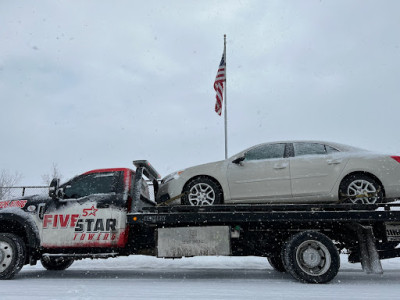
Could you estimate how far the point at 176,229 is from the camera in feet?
18.3

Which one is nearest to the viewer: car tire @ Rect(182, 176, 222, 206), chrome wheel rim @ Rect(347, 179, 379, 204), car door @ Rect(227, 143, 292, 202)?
chrome wheel rim @ Rect(347, 179, 379, 204)

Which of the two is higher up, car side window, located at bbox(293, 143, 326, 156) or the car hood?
car side window, located at bbox(293, 143, 326, 156)

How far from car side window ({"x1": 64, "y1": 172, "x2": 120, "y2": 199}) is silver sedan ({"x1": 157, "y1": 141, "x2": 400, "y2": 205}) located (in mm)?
983

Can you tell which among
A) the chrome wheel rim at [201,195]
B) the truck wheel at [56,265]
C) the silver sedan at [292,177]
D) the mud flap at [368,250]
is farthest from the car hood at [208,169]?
the truck wheel at [56,265]

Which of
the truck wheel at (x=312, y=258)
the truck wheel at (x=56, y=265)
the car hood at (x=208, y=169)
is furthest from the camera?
the truck wheel at (x=56, y=265)

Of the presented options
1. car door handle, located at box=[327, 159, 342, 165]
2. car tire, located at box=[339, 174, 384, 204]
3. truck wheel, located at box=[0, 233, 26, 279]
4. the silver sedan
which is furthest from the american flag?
truck wheel, located at box=[0, 233, 26, 279]

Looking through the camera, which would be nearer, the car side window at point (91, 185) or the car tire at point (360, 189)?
the car tire at point (360, 189)

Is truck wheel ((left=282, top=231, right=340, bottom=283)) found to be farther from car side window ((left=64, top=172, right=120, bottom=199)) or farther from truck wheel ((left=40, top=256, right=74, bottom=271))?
truck wheel ((left=40, top=256, right=74, bottom=271))

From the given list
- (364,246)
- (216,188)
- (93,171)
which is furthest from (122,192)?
(364,246)

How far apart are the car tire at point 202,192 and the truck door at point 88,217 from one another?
112cm

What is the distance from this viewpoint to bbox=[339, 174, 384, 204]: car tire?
18.0 feet

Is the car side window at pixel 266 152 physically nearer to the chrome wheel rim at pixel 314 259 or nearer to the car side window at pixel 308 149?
the car side window at pixel 308 149

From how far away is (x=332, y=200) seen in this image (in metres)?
5.66

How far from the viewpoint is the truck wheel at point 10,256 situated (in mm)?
5625
